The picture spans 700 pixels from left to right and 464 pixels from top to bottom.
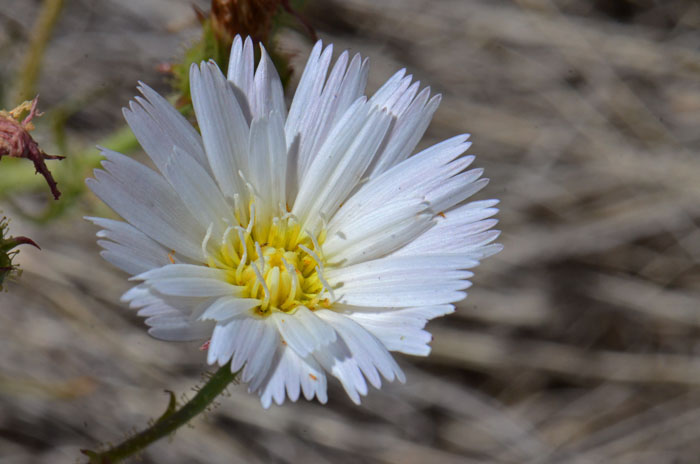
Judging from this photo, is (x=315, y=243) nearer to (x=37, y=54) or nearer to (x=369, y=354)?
(x=369, y=354)

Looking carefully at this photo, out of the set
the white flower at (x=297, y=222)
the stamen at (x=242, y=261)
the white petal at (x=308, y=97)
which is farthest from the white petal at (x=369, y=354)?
the white petal at (x=308, y=97)

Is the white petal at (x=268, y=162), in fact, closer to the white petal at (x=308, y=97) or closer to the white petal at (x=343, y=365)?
the white petal at (x=308, y=97)

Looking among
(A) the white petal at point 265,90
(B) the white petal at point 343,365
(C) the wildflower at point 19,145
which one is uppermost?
(A) the white petal at point 265,90

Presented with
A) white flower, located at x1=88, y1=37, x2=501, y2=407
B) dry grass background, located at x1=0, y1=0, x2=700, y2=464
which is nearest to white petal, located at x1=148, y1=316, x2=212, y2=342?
white flower, located at x1=88, y1=37, x2=501, y2=407

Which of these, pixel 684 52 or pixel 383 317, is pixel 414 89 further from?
pixel 684 52

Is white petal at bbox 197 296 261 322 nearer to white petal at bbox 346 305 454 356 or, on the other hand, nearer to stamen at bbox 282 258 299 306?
stamen at bbox 282 258 299 306

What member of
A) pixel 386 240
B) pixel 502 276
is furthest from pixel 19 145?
pixel 502 276

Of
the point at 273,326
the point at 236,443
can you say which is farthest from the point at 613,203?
the point at 273,326
